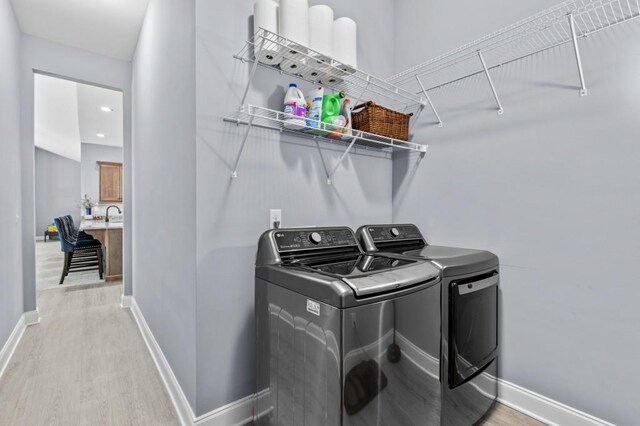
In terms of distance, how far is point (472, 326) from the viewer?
134 centimetres

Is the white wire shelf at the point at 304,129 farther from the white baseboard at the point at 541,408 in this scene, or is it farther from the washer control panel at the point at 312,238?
the white baseboard at the point at 541,408

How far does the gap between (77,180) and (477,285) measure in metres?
11.9

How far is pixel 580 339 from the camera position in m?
1.36

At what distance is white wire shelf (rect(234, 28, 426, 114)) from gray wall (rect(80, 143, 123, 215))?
819 centimetres

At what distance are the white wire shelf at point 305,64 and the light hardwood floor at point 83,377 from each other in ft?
6.11

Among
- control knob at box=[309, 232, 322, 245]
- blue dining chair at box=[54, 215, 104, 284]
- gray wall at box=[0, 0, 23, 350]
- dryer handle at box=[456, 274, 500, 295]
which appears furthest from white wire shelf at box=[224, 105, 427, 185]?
blue dining chair at box=[54, 215, 104, 284]

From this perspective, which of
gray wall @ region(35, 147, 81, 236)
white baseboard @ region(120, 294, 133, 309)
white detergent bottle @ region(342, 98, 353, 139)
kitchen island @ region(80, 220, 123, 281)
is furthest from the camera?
gray wall @ region(35, 147, 81, 236)

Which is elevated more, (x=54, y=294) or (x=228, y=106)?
(x=228, y=106)

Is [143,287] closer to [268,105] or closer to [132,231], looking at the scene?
[132,231]

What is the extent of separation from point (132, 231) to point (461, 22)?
11.6 ft

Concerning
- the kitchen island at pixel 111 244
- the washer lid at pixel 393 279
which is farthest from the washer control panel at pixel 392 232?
the kitchen island at pixel 111 244

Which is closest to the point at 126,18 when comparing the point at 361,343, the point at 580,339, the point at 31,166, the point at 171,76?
the point at 171,76

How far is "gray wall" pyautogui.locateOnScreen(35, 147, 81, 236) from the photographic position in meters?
8.84

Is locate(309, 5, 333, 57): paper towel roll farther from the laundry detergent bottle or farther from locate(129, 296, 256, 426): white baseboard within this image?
locate(129, 296, 256, 426): white baseboard
